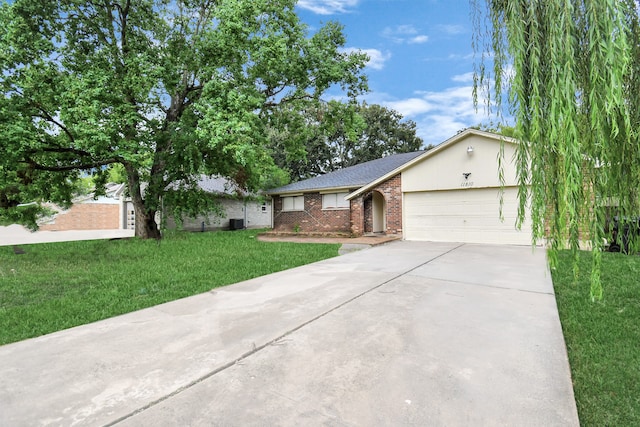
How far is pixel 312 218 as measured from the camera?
17.0 metres

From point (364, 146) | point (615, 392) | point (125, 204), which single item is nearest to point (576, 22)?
point (615, 392)

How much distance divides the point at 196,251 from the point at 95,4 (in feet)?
32.7

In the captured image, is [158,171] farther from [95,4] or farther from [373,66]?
[373,66]

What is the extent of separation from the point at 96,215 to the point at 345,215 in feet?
60.9

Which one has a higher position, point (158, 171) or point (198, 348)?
point (158, 171)

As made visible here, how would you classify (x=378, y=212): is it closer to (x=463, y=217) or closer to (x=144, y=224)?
(x=463, y=217)

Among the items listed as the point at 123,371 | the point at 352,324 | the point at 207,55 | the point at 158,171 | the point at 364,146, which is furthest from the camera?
the point at 364,146

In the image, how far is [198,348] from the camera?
3.12 meters

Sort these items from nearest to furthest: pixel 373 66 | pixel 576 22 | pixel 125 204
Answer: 1. pixel 576 22
2. pixel 373 66
3. pixel 125 204

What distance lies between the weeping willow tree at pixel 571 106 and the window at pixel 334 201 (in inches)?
513

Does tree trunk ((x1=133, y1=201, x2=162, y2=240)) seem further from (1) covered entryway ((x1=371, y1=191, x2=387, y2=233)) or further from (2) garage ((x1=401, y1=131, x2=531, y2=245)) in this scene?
(2) garage ((x1=401, y1=131, x2=531, y2=245))

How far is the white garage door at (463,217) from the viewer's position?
11.0 metres

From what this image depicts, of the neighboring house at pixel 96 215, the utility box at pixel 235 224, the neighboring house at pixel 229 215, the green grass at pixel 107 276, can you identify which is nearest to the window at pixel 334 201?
the neighboring house at pixel 229 215

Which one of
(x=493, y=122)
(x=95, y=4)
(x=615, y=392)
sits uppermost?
(x=95, y=4)
